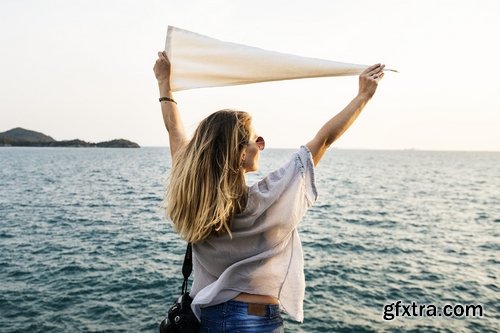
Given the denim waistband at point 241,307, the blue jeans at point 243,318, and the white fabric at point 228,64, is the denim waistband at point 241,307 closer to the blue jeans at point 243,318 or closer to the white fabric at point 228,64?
the blue jeans at point 243,318

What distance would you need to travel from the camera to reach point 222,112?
2027 mm

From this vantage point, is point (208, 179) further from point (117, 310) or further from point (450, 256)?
point (450, 256)

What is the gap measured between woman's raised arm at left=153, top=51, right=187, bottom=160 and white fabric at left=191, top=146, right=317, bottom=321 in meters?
0.85

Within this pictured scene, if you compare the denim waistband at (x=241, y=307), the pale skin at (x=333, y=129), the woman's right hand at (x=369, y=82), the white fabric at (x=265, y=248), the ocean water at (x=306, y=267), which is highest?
the woman's right hand at (x=369, y=82)

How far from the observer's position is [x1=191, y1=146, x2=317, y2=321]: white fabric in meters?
1.93

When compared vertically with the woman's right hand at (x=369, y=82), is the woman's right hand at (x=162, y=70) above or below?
above

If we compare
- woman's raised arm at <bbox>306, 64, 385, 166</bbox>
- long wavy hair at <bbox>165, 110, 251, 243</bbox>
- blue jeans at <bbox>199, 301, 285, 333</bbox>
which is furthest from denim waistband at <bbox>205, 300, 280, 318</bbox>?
woman's raised arm at <bbox>306, 64, 385, 166</bbox>

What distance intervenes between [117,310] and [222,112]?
9.63m

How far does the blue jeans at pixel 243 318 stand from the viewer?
2.08 m

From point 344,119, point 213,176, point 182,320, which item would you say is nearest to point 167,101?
point 213,176

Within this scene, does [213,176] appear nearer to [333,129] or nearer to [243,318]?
[333,129]

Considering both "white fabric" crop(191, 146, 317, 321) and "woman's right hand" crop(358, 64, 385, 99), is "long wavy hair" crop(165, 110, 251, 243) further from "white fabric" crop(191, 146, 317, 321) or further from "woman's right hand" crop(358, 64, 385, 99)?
"woman's right hand" crop(358, 64, 385, 99)

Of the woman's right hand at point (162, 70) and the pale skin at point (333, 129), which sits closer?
the pale skin at point (333, 129)

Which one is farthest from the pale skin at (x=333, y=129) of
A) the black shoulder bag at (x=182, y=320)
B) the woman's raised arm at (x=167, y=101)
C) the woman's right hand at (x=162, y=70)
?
the woman's right hand at (x=162, y=70)
